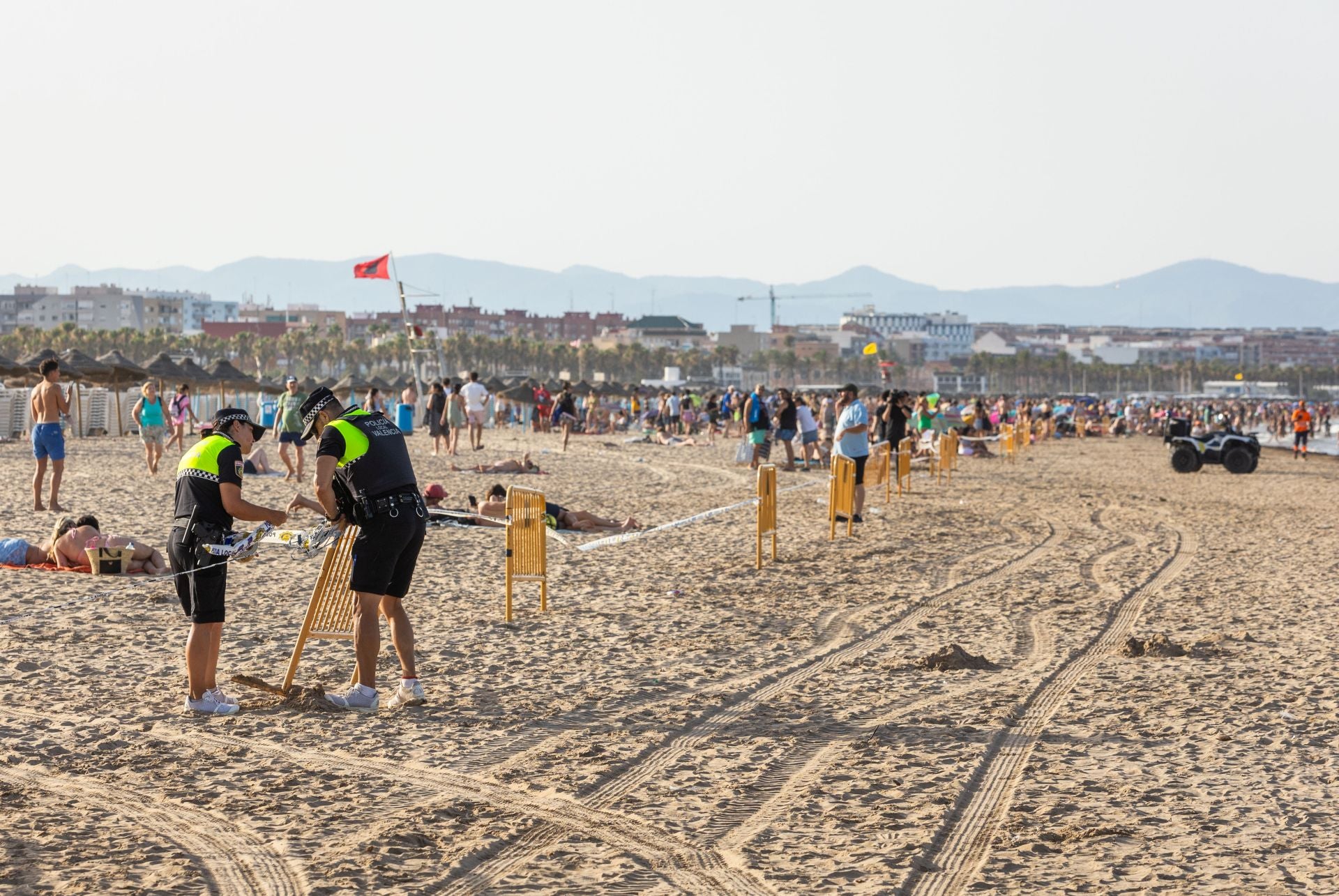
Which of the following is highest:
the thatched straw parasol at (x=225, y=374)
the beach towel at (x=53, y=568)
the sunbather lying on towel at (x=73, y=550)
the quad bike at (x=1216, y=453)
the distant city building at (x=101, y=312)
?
the distant city building at (x=101, y=312)

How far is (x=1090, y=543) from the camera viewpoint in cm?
1445

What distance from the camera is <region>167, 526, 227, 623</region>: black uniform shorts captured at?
247 inches

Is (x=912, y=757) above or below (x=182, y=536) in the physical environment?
below

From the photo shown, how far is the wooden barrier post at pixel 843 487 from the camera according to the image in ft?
46.4

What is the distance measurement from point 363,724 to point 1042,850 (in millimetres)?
3053

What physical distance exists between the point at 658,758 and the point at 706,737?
42 centimetres

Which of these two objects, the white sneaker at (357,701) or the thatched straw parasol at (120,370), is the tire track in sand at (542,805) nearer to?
the white sneaker at (357,701)

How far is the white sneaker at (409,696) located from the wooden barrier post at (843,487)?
7797 millimetres

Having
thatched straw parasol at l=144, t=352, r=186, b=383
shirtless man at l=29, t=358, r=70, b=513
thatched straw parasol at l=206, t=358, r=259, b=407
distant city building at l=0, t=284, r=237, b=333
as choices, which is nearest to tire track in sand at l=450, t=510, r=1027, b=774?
shirtless man at l=29, t=358, r=70, b=513

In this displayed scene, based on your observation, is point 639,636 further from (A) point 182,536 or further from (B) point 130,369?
(B) point 130,369

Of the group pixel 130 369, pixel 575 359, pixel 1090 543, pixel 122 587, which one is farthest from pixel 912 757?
pixel 575 359

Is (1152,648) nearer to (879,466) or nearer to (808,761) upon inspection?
(808,761)

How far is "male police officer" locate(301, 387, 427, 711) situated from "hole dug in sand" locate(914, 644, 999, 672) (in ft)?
9.97

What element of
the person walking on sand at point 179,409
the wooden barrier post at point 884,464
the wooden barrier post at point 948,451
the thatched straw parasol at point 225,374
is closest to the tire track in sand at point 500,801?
the wooden barrier post at point 884,464
